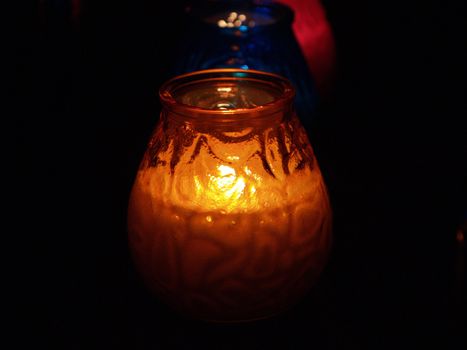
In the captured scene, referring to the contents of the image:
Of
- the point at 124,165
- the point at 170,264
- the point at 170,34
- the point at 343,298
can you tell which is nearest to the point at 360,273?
the point at 343,298

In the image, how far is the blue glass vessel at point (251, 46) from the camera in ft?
3.24

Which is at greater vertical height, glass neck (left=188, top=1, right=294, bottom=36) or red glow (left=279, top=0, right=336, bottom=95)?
glass neck (left=188, top=1, right=294, bottom=36)

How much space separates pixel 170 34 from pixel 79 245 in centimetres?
84

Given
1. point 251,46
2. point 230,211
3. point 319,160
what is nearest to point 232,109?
point 230,211

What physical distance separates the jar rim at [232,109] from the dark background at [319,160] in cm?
24

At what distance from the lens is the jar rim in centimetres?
64

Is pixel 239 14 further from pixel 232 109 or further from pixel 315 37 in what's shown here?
pixel 232 109

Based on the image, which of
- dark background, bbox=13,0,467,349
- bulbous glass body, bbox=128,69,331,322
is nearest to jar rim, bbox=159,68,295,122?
bulbous glass body, bbox=128,69,331,322

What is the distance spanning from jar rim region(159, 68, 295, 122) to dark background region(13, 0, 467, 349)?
0.24 m

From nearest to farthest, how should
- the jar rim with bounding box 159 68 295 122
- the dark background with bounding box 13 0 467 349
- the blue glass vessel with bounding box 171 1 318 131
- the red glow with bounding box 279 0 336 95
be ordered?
the jar rim with bounding box 159 68 295 122 → the dark background with bounding box 13 0 467 349 → the blue glass vessel with bounding box 171 1 318 131 → the red glow with bounding box 279 0 336 95

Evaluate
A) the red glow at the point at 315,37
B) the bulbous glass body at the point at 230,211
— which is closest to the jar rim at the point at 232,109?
the bulbous glass body at the point at 230,211

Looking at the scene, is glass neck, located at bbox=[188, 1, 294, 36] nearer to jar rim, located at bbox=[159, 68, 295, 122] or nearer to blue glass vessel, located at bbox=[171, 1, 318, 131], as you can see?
blue glass vessel, located at bbox=[171, 1, 318, 131]

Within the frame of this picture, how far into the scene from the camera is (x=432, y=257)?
85 cm

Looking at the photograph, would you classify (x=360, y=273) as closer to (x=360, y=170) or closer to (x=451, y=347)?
(x=451, y=347)
